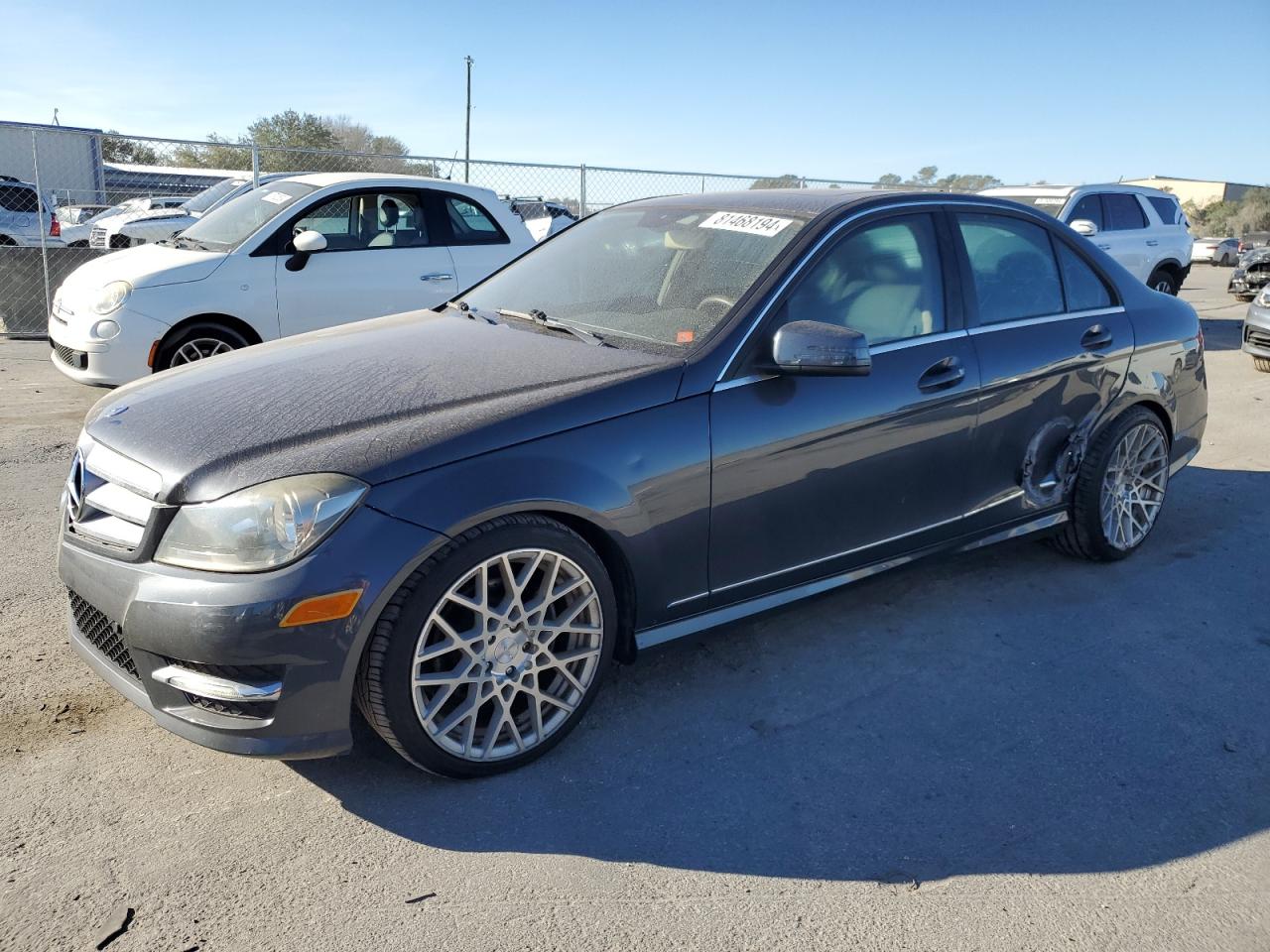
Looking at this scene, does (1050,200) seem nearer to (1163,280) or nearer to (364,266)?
(1163,280)

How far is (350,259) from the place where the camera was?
7.77m

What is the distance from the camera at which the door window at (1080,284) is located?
14.8 feet

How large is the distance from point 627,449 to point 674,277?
963 millimetres

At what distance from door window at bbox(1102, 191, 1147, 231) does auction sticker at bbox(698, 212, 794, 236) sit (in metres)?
10.5

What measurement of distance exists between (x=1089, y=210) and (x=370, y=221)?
8881 mm

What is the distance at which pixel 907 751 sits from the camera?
3203 mm

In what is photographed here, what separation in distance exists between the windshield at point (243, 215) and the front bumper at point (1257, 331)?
8.78 m

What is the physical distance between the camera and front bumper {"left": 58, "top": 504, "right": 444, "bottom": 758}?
8.34 ft

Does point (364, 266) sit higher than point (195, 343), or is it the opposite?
point (364, 266)

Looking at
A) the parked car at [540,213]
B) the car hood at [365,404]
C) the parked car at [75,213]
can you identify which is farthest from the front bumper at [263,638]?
the parked car at [75,213]

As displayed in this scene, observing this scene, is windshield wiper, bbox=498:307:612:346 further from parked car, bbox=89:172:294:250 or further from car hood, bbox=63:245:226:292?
parked car, bbox=89:172:294:250

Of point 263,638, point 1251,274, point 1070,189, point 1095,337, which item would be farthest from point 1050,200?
point 263,638

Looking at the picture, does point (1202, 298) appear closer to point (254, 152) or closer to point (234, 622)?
point (254, 152)

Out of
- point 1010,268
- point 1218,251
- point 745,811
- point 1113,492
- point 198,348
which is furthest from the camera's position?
point 1218,251
